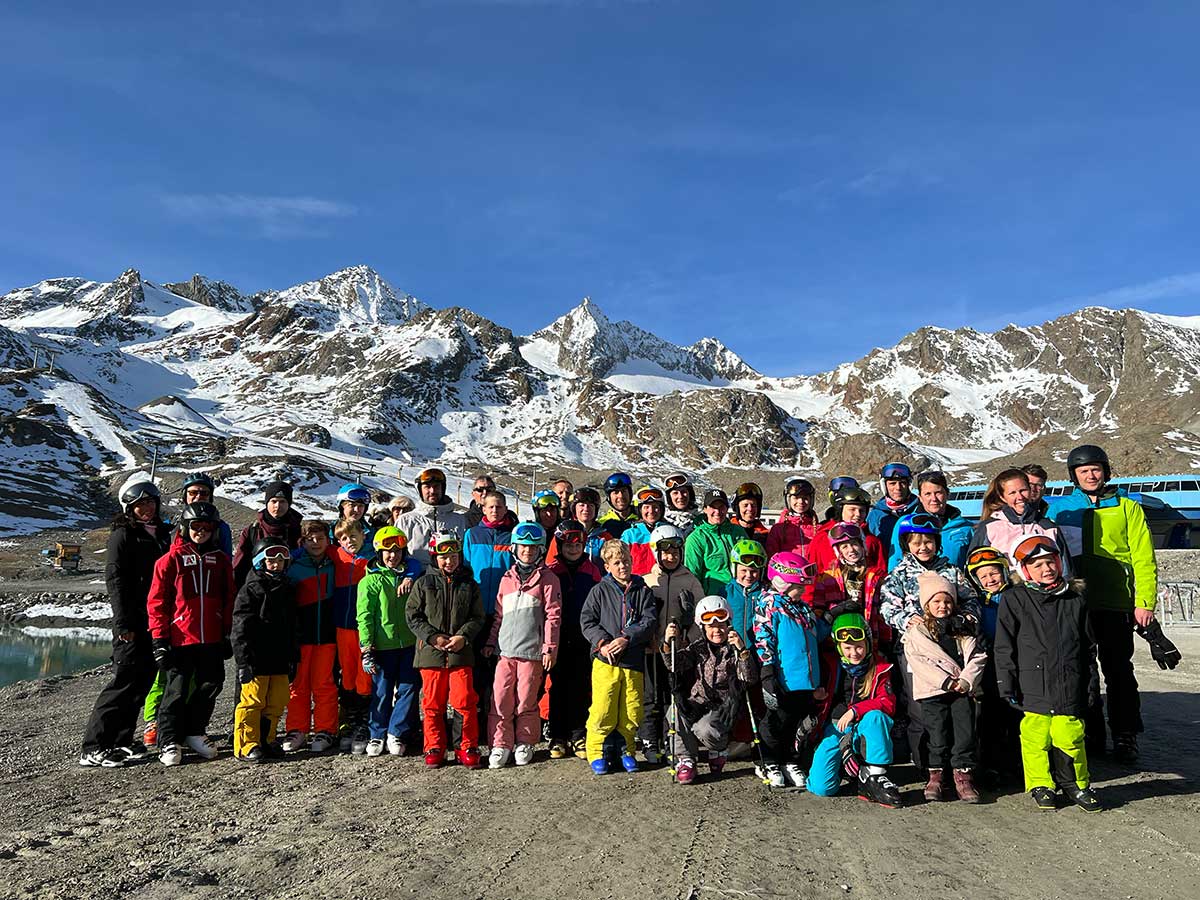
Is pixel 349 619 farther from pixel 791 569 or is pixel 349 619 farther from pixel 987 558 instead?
pixel 987 558

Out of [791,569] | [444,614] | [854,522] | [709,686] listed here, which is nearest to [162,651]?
[444,614]

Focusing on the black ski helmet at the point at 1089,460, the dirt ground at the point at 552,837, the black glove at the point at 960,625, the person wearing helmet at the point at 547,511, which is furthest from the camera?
the person wearing helmet at the point at 547,511

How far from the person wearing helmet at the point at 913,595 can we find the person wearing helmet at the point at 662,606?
152 cm

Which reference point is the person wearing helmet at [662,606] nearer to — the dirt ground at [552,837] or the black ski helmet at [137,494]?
the dirt ground at [552,837]

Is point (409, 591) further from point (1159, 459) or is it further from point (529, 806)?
point (1159, 459)

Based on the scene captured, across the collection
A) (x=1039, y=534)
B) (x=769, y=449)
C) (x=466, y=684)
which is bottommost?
(x=466, y=684)

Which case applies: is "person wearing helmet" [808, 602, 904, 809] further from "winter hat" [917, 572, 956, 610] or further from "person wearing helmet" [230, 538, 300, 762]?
"person wearing helmet" [230, 538, 300, 762]

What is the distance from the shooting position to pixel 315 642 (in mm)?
Result: 6562

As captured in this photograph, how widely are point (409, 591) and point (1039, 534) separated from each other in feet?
16.7

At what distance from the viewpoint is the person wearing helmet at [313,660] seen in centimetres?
657

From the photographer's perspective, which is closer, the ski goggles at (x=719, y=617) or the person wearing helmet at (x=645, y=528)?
the ski goggles at (x=719, y=617)

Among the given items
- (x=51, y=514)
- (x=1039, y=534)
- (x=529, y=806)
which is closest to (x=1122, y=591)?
(x=1039, y=534)

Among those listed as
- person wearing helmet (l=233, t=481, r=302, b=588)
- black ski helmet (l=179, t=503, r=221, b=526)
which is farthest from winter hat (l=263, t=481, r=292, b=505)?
black ski helmet (l=179, t=503, r=221, b=526)

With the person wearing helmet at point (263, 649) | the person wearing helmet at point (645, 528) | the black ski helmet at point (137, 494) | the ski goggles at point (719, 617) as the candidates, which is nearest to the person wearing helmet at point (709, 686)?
the ski goggles at point (719, 617)
